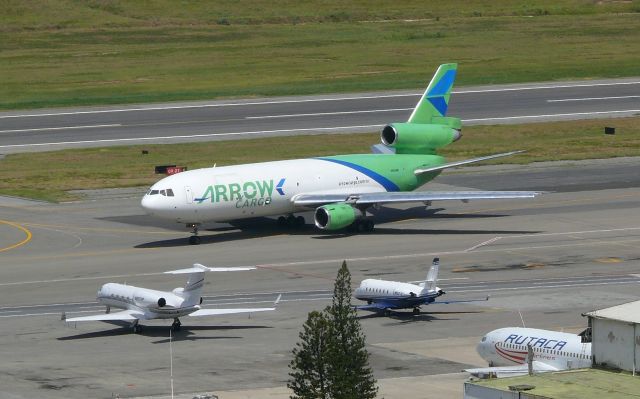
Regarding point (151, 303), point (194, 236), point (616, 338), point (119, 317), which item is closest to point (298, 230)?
point (194, 236)

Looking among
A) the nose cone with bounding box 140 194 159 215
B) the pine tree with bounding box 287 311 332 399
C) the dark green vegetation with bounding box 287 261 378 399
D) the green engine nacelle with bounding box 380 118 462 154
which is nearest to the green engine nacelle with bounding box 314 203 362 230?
the nose cone with bounding box 140 194 159 215

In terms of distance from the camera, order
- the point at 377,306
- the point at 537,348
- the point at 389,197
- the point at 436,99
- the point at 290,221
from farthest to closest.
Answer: the point at 436,99
the point at 290,221
the point at 389,197
the point at 377,306
the point at 537,348

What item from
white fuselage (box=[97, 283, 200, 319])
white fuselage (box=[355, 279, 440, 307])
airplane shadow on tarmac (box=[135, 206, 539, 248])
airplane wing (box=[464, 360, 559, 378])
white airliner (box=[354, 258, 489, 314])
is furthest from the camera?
airplane shadow on tarmac (box=[135, 206, 539, 248])

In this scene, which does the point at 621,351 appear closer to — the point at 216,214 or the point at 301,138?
the point at 216,214

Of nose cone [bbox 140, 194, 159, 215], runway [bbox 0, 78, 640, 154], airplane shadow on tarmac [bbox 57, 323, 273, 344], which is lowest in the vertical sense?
airplane shadow on tarmac [bbox 57, 323, 273, 344]

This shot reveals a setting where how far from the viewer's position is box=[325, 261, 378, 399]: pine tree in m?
41.0

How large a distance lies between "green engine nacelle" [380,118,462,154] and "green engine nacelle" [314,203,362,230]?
34.5 feet

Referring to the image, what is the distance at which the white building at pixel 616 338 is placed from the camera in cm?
3931

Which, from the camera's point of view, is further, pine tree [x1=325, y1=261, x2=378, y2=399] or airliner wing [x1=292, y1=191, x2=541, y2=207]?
airliner wing [x1=292, y1=191, x2=541, y2=207]

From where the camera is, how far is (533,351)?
54406mm

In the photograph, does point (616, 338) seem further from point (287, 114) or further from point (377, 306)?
point (287, 114)

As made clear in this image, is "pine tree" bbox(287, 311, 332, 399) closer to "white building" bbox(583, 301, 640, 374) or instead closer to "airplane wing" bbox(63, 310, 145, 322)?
"white building" bbox(583, 301, 640, 374)

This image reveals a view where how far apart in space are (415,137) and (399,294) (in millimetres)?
32816

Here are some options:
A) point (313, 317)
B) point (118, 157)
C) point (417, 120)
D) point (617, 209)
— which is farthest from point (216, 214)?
point (313, 317)
